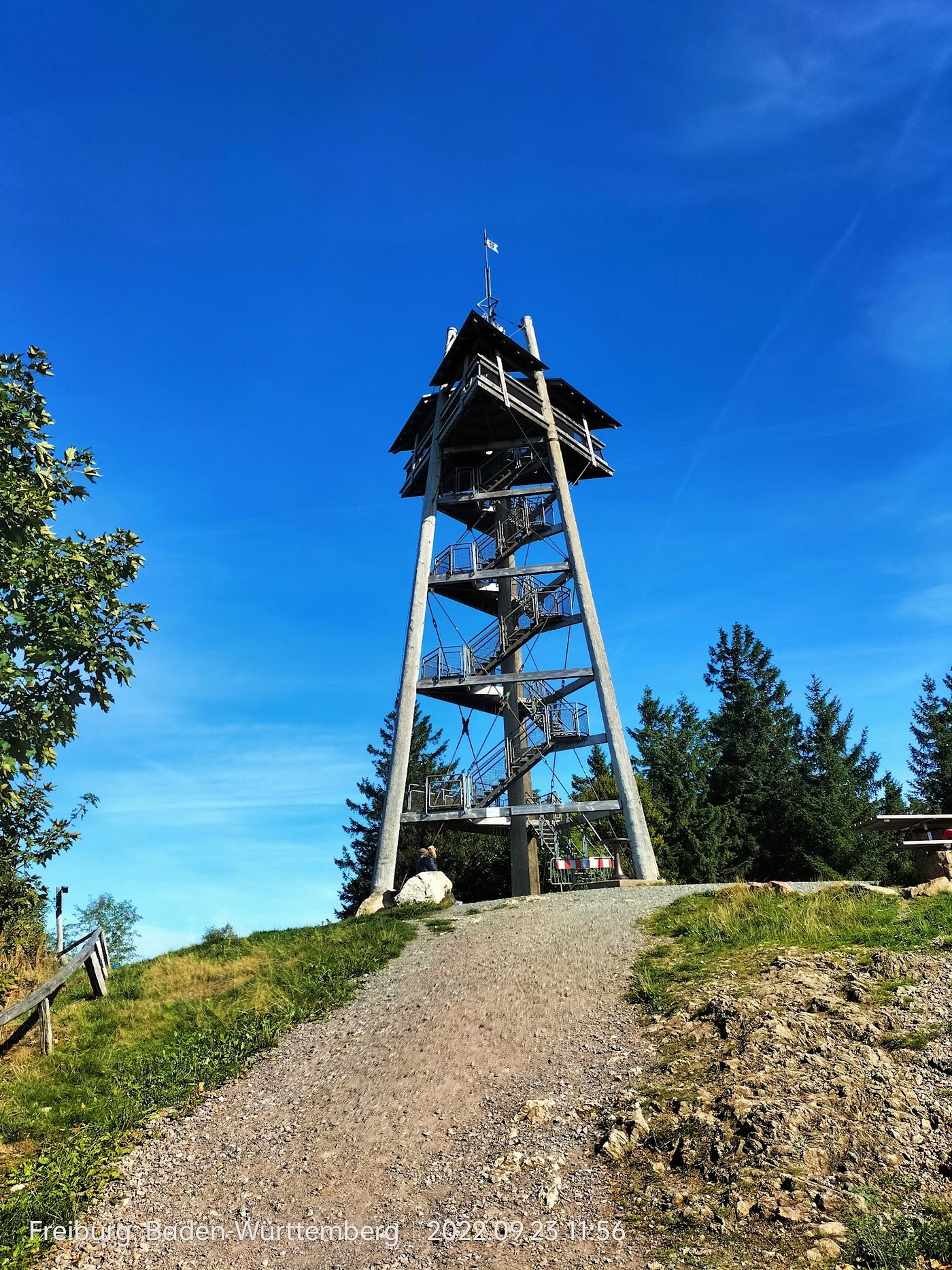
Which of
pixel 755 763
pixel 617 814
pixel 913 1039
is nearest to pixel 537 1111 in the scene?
pixel 913 1039

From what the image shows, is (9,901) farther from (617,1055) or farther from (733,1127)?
(733,1127)

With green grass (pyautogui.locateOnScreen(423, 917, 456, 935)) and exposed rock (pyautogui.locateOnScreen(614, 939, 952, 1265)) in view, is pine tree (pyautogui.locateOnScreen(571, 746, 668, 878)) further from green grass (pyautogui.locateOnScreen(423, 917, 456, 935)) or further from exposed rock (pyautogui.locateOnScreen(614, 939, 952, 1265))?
exposed rock (pyautogui.locateOnScreen(614, 939, 952, 1265))

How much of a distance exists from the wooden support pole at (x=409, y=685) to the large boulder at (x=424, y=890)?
3.05 ft

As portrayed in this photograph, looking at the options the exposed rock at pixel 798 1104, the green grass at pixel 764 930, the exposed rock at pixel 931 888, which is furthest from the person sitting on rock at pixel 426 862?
the exposed rock at pixel 798 1104

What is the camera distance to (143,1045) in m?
12.8

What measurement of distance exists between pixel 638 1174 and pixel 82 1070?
8.54 metres

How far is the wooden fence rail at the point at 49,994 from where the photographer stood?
40.3ft

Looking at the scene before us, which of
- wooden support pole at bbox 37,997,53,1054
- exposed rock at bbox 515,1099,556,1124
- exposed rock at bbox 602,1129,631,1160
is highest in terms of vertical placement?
wooden support pole at bbox 37,997,53,1054

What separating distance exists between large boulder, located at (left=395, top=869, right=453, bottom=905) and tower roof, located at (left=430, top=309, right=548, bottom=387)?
15962 millimetres

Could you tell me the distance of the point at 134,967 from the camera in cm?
1953

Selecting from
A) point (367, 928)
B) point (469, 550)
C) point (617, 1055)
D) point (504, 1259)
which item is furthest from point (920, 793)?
point (504, 1259)

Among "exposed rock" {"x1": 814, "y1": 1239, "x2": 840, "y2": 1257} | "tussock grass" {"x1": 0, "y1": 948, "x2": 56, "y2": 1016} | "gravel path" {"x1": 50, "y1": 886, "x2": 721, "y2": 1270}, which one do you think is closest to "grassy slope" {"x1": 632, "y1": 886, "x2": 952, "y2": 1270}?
"gravel path" {"x1": 50, "y1": 886, "x2": 721, "y2": 1270}

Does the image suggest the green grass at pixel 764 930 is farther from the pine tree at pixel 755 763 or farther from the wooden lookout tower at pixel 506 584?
the pine tree at pixel 755 763

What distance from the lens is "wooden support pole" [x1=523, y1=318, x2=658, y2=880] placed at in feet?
71.7
